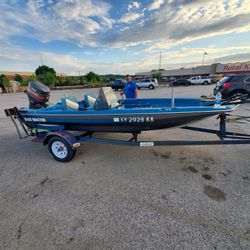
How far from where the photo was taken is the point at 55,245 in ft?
5.72

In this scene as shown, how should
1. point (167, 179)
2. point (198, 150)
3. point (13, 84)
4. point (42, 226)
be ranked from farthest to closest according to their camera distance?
point (13, 84) → point (198, 150) → point (167, 179) → point (42, 226)

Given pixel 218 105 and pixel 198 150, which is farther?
pixel 198 150

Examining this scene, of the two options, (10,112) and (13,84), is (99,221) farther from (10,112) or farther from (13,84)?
(13,84)

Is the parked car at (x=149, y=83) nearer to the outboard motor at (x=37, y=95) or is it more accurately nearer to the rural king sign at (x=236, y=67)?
the outboard motor at (x=37, y=95)

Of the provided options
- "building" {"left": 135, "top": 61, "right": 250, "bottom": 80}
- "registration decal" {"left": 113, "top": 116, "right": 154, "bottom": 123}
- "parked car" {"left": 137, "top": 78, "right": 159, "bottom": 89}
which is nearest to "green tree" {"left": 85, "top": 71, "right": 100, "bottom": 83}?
"parked car" {"left": 137, "top": 78, "right": 159, "bottom": 89}

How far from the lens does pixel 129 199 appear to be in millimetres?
2361

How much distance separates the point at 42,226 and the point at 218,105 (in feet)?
10.3

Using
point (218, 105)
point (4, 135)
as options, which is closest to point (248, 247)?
point (218, 105)

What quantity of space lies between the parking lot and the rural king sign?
4760cm

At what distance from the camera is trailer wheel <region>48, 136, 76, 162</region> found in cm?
335

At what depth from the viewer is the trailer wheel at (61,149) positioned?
335 centimetres

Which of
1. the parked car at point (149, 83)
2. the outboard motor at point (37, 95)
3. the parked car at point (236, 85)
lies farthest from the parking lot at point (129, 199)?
the parked car at point (149, 83)

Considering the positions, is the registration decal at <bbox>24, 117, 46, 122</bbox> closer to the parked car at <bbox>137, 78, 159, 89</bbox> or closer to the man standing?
the man standing

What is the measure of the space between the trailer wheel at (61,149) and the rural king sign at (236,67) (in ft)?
164
